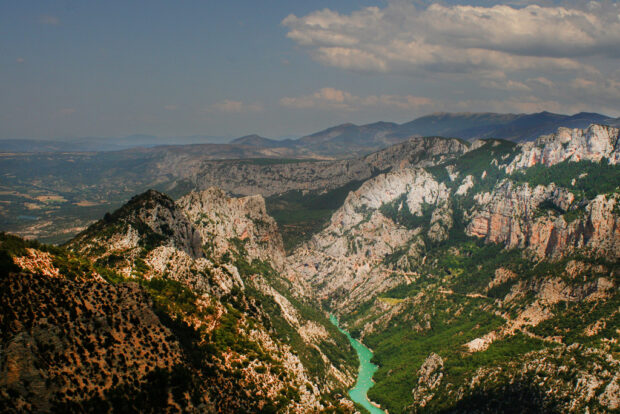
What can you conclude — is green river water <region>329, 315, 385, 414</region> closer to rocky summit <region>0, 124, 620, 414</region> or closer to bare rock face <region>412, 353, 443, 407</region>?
rocky summit <region>0, 124, 620, 414</region>

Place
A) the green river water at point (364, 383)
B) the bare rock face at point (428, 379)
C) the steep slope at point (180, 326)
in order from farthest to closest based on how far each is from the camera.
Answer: the green river water at point (364, 383), the bare rock face at point (428, 379), the steep slope at point (180, 326)

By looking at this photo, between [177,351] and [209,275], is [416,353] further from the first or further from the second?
[177,351]

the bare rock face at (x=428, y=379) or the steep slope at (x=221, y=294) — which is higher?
the steep slope at (x=221, y=294)

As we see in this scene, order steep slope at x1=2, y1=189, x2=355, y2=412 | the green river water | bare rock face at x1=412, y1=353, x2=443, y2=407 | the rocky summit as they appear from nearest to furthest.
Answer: the rocky summit
steep slope at x1=2, y1=189, x2=355, y2=412
bare rock face at x1=412, y1=353, x2=443, y2=407
the green river water

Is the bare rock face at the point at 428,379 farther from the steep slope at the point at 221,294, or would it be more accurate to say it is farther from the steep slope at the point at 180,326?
the steep slope at the point at 180,326

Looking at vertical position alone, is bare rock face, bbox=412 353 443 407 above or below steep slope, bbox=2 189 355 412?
below

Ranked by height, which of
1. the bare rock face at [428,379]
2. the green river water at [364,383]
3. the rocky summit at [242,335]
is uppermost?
the rocky summit at [242,335]

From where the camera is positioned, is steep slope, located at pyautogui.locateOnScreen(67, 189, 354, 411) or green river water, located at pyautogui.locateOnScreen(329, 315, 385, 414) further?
green river water, located at pyautogui.locateOnScreen(329, 315, 385, 414)

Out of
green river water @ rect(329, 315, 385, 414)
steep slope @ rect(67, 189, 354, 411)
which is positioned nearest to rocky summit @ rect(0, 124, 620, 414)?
steep slope @ rect(67, 189, 354, 411)

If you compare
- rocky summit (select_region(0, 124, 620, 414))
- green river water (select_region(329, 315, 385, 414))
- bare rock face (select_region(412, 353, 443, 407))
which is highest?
rocky summit (select_region(0, 124, 620, 414))

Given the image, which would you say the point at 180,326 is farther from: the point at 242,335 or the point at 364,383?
the point at 364,383

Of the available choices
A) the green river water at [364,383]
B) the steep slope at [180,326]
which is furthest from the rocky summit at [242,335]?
the green river water at [364,383]

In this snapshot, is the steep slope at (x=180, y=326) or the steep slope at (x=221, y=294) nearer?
the steep slope at (x=180, y=326)
